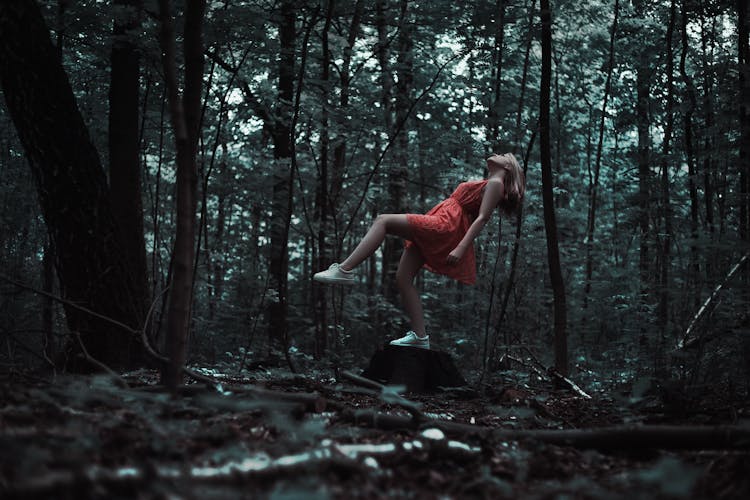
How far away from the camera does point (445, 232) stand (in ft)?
17.4

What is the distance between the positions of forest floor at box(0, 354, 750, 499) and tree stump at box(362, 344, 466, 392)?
7.32 ft

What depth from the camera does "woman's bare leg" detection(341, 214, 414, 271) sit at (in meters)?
5.05

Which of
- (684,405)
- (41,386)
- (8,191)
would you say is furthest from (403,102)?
(41,386)

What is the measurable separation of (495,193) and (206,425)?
3529 mm

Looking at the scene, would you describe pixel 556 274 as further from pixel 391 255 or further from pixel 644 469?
pixel 391 255

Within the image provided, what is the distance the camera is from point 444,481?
205 centimetres

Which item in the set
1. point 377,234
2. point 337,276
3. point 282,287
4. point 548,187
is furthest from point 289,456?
point 548,187

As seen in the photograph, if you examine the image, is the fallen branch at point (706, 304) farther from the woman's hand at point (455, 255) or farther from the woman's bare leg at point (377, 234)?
the woman's bare leg at point (377, 234)

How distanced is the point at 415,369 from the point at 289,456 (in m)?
3.38

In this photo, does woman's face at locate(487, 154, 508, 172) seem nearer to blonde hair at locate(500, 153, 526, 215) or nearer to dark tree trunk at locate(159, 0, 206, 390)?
blonde hair at locate(500, 153, 526, 215)

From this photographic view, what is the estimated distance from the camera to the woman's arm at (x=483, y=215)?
513 cm

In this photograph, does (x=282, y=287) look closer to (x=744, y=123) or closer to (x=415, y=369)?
(x=415, y=369)

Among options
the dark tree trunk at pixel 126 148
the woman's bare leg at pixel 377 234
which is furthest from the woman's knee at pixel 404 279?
the dark tree trunk at pixel 126 148

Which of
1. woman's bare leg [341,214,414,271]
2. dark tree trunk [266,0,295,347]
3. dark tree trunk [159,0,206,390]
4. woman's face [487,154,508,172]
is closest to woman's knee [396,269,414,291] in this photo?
woman's bare leg [341,214,414,271]
